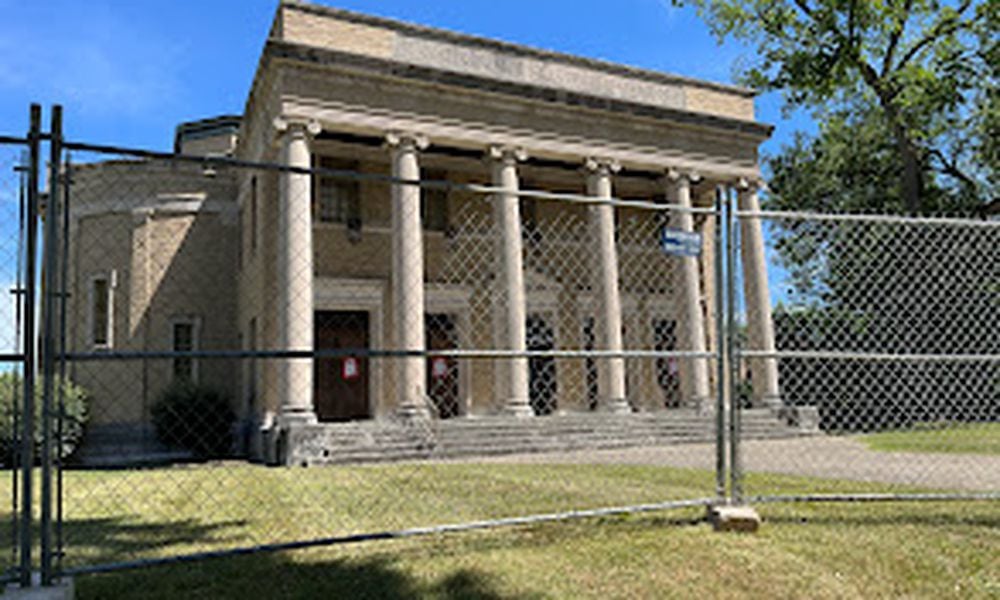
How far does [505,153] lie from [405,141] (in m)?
2.64

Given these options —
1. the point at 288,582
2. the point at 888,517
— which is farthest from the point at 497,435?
the point at 288,582

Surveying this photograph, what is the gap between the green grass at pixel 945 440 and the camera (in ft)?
40.5

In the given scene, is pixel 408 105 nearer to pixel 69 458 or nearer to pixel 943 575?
pixel 69 458

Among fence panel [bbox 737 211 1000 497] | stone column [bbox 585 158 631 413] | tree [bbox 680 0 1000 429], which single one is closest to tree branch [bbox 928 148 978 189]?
tree [bbox 680 0 1000 429]

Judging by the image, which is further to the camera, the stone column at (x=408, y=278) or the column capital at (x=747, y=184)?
the column capital at (x=747, y=184)

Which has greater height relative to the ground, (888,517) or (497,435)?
(888,517)

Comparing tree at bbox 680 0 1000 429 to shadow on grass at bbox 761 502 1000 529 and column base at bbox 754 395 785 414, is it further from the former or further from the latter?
shadow on grass at bbox 761 502 1000 529

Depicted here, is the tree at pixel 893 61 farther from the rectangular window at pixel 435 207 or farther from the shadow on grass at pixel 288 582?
the shadow on grass at pixel 288 582

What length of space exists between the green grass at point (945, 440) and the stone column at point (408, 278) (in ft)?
30.2

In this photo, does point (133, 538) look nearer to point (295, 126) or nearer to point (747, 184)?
point (295, 126)

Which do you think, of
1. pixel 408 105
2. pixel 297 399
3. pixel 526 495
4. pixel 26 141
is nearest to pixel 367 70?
pixel 408 105

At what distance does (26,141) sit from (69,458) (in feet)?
56.5

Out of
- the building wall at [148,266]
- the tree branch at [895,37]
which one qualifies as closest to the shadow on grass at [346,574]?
the building wall at [148,266]

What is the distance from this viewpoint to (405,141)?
55.3 ft
